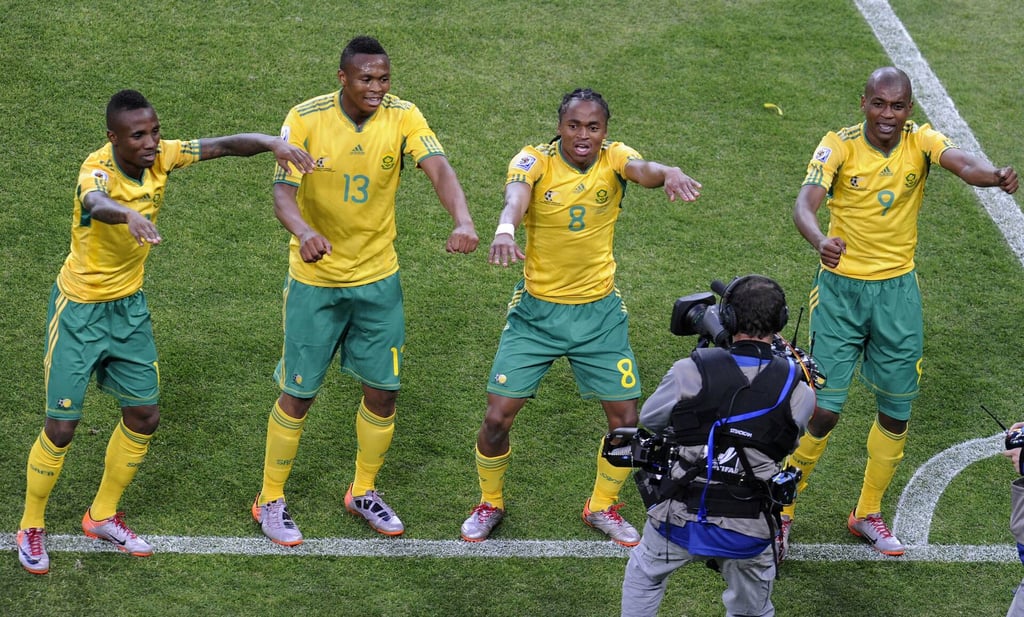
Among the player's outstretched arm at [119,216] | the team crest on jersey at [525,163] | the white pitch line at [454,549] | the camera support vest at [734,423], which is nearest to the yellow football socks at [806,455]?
the white pitch line at [454,549]

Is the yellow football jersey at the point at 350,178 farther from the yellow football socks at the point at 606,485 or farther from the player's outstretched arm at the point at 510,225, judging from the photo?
the yellow football socks at the point at 606,485

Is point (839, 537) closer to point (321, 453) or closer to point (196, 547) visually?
point (321, 453)

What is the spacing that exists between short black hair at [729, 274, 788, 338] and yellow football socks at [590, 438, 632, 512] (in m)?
1.88

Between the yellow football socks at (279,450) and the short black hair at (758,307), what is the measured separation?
2.67 m

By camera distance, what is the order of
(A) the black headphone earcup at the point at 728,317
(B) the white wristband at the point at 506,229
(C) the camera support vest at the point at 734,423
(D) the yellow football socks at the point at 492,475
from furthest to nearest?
(D) the yellow football socks at the point at 492,475 < (B) the white wristband at the point at 506,229 < (A) the black headphone earcup at the point at 728,317 < (C) the camera support vest at the point at 734,423

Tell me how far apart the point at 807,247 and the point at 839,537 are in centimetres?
285

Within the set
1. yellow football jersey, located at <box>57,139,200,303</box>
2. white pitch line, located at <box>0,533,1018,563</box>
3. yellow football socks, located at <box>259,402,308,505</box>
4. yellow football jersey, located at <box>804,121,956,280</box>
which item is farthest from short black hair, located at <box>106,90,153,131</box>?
yellow football jersey, located at <box>804,121,956,280</box>

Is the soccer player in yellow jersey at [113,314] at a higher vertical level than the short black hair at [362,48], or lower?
lower

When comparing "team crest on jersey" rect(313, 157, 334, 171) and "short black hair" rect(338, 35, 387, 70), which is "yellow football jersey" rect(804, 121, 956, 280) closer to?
"short black hair" rect(338, 35, 387, 70)

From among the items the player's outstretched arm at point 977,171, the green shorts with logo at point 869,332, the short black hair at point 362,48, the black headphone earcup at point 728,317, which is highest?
the short black hair at point 362,48

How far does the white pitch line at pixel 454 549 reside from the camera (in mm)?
6773

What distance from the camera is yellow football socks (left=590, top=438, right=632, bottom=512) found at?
695cm

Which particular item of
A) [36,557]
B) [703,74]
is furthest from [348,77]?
[703,74]

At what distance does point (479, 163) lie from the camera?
32.6ft
